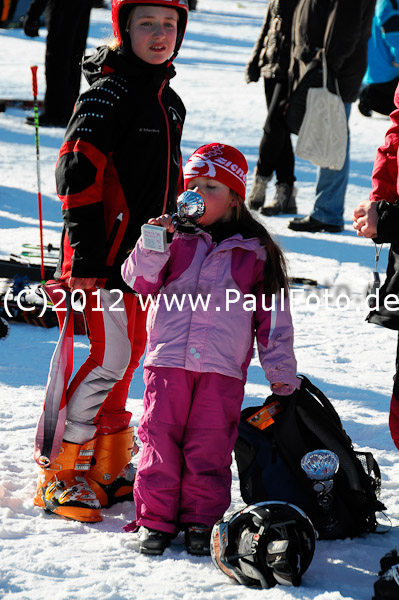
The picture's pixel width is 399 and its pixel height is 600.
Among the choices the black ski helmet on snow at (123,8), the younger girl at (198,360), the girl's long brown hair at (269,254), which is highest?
the black ski helmet on snow at (123,8)

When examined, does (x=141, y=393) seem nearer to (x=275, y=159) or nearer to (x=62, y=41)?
(x=275, y=159)

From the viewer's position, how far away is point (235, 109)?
12.2 metres

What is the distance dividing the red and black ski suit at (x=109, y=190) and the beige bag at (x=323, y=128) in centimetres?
387

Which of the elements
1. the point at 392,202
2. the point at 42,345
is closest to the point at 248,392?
the point at 42,345

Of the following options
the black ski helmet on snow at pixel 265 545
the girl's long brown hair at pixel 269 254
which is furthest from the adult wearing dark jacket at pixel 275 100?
the black ski helmet on snow at pixel 265 545

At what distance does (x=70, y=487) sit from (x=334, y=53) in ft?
15.5

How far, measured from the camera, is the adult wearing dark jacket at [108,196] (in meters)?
3.27

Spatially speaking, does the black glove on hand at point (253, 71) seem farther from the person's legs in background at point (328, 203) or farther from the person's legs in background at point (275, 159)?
the person's legs in background at point (328, 203)

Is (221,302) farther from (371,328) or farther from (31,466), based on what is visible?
(371,328)

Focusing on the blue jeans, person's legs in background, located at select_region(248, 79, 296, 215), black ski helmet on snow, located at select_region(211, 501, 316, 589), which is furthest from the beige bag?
black ski helmet on snow, located at select_region(211, 501, 316, 589)

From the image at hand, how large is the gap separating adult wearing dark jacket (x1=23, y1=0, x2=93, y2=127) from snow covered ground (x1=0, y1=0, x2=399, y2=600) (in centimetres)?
52

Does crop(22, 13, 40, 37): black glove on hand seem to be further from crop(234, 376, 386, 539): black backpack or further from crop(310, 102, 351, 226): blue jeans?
crop(234, 376, 386, 539): black backpack

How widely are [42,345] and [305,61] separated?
3.38 m

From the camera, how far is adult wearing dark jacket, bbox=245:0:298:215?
773 cm
